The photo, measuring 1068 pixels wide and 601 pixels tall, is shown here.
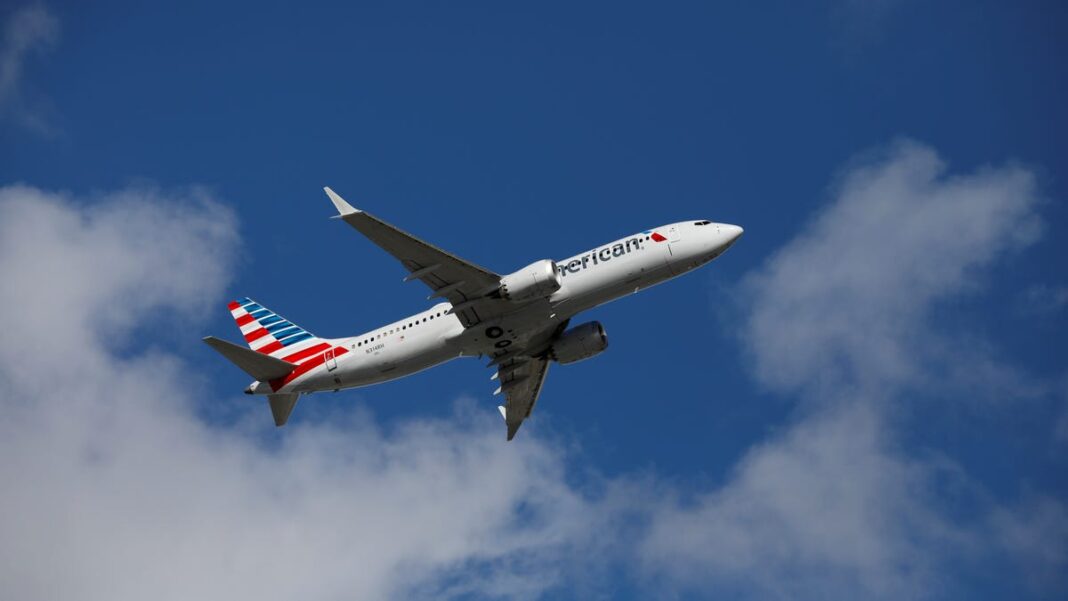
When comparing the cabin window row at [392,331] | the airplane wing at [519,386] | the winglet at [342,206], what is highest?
the winglet at [342,206]

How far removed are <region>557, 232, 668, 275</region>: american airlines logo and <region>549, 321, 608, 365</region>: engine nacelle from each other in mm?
7372

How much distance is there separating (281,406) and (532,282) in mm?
17861

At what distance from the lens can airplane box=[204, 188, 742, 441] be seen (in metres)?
55.9

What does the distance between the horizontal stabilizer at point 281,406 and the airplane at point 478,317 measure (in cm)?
6

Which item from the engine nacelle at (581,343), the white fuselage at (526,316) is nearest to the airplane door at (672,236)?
the white fuselage at (526,316)

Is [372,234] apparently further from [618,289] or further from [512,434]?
[512,434]

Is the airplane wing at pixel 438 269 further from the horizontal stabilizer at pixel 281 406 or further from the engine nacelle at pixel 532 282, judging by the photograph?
the horizontal stabilizer at pixel 281 406

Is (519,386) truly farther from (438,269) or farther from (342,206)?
(342,206)

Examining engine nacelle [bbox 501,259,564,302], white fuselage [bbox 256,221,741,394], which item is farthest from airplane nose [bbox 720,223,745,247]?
engine nacelle [bbox 501,259,564,302]

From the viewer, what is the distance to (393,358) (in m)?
59.8

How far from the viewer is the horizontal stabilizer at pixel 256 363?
58781 mm

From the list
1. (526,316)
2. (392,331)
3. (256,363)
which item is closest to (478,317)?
(526,316)

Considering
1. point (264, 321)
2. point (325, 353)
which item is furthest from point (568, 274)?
point (264, 321)

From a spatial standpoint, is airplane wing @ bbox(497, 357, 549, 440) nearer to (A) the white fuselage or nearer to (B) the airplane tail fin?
(A) the white fuselage
